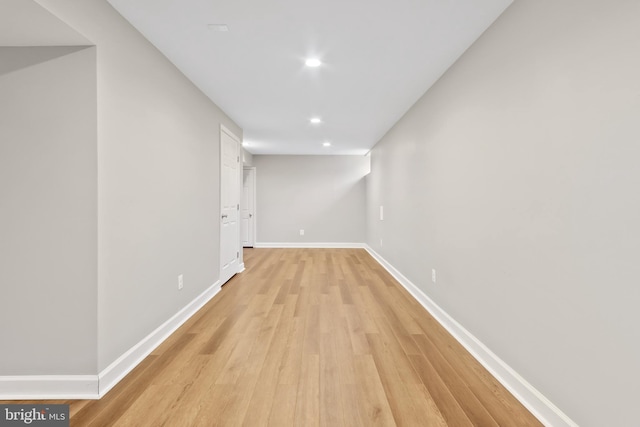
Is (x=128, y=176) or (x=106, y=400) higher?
(x=128, y=176)

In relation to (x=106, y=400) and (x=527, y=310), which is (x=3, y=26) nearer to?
(x=106, y=400)

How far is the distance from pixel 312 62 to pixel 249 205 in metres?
5.24

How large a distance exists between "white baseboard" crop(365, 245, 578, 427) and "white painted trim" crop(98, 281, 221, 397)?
2361 mm

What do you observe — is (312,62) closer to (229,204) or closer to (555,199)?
(555,199)

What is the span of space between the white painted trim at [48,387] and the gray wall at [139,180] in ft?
0.40

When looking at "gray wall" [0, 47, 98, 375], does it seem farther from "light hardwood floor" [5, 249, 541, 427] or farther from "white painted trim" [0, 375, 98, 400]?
"light hardwood floor" [5, 249, 541, 427]

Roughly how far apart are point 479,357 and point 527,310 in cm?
65

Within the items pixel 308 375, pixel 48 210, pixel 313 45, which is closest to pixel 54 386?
pixel 48 210

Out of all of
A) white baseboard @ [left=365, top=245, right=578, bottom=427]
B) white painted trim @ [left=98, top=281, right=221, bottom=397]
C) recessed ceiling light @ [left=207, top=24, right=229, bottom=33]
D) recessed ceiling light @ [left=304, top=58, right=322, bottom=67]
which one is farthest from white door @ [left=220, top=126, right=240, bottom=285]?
white baseboard @ [left=365, top=245, right=578, bottom=427]

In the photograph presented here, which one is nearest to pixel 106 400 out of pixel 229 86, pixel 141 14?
pixel 141 14

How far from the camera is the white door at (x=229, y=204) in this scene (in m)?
3.95

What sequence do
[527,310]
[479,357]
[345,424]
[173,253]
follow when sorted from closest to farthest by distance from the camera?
1. [345,424]
2. [527,310]
3. [479,357]
4. [173,253]

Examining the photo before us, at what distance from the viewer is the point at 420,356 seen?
2.18 meters

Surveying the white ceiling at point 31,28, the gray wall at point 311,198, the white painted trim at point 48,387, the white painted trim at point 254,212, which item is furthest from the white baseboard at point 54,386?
the gray wall at point 311,198
